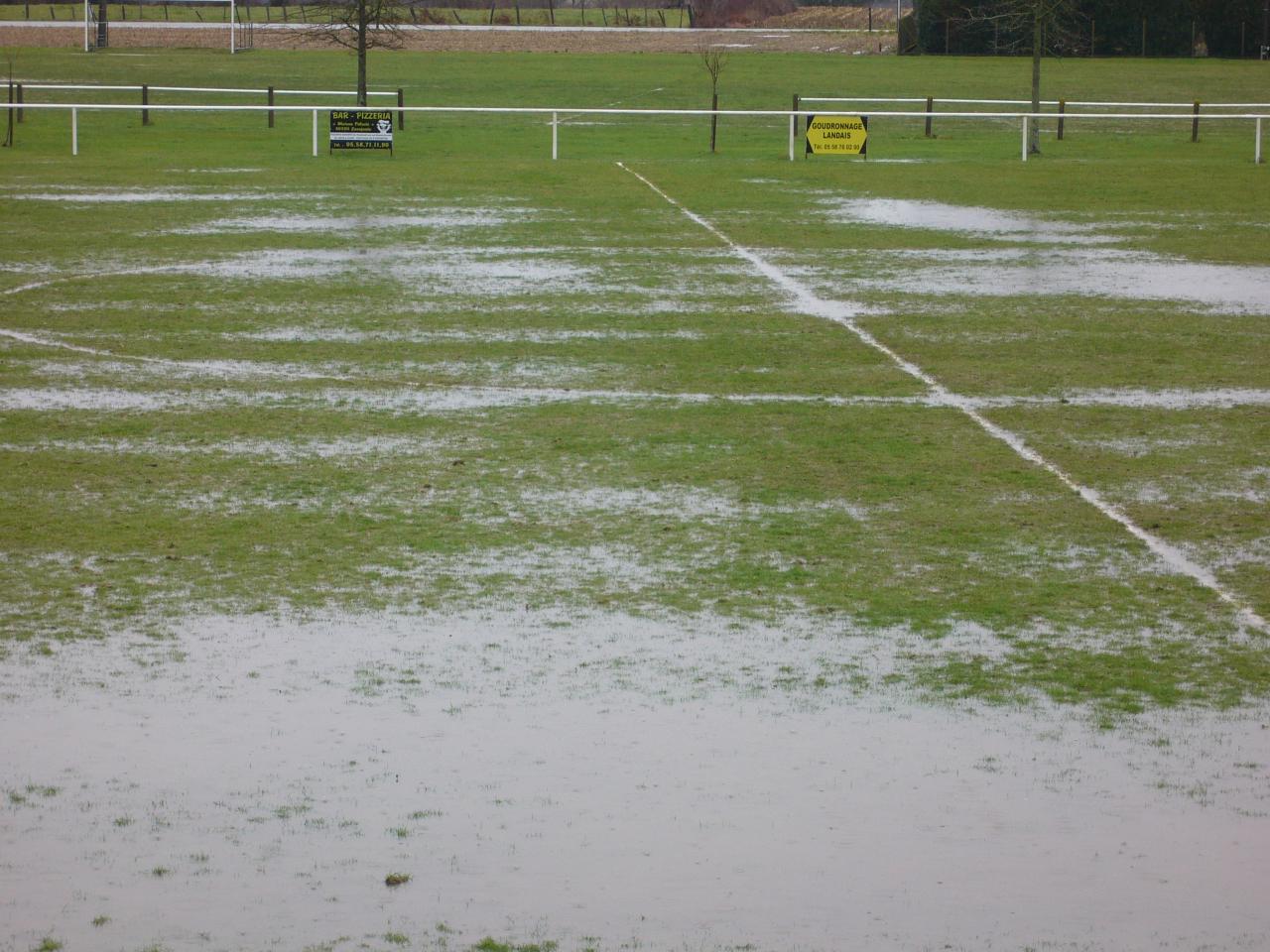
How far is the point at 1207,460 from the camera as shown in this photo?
11516 millimetres

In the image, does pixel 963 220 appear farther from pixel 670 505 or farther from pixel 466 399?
pixel 670 505

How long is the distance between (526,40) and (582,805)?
9423cm

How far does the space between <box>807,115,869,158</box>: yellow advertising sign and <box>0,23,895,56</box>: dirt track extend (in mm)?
50638

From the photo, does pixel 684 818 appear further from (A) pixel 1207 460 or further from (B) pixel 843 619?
(A) pixel 1207 460

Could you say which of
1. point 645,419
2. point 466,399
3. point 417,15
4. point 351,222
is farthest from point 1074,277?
point 417,15

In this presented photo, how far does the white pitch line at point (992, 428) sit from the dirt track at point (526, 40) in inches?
2775

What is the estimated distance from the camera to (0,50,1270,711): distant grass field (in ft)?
28.0

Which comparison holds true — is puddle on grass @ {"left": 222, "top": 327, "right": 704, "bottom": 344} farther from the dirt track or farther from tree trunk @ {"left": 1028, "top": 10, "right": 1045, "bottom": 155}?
the dirt track

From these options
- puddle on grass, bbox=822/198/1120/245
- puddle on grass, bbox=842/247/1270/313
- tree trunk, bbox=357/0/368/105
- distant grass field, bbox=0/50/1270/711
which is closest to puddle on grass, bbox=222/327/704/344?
distant grass field, bbox=0/50/1270/711

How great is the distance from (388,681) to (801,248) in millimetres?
16253

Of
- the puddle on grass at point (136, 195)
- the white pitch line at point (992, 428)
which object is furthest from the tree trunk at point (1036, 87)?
the white pitch line at point (992, 428)

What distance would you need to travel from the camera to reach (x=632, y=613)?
8289 mm

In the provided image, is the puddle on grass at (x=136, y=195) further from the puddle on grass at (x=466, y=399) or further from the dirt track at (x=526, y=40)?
the dirt track at (x=526, y=40)

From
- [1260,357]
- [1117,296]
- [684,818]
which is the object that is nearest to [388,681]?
[684,818]
